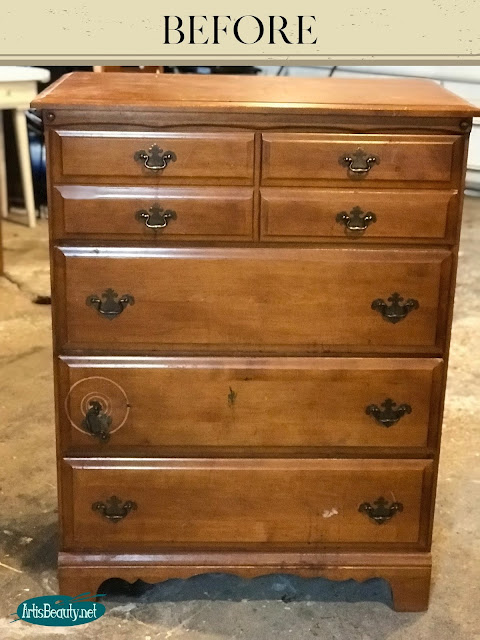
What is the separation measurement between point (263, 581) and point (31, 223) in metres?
3.18

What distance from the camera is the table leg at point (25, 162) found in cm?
450

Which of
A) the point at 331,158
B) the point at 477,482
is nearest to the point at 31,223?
the point at 477,482

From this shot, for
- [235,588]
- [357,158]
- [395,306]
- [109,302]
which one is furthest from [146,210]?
[235,588]

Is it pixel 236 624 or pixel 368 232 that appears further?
pixel 236 624

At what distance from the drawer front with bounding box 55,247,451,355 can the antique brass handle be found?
127mm

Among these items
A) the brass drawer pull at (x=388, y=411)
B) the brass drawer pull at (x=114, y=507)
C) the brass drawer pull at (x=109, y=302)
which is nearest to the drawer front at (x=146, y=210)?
the brass drawer pull at (x=109, y=302)

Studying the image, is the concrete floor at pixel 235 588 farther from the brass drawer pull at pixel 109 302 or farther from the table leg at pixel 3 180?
the table leg at pixel 3 180

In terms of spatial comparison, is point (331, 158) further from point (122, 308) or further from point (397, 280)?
point (122, 308)

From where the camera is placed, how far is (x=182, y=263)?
167 centimetres

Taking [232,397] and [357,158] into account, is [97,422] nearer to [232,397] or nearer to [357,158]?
[232,397]

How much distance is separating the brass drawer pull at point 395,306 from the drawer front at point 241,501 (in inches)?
12.4

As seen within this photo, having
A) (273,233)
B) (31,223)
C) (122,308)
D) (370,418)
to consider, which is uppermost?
(273,233)

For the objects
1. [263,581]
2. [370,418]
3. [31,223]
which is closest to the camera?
[370,418]

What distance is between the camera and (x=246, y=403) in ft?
5.71
